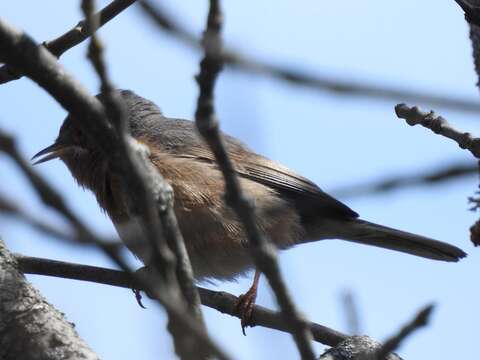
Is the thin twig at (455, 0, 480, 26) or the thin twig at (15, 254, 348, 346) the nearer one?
the thin twig at (455, 0, 480, 26)

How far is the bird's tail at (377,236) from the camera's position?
7.62m

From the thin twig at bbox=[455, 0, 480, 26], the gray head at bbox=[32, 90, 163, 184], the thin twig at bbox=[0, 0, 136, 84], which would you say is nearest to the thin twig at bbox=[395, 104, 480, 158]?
the thin twig at bbox=[455, 0, 480, 26]

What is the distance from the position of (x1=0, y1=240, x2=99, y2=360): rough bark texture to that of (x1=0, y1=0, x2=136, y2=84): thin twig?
1117 mm

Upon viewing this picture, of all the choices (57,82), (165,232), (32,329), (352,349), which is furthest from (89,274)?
(57,82)

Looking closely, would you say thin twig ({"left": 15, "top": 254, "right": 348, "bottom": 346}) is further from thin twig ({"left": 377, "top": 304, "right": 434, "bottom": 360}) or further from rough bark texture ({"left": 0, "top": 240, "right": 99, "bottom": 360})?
thin twig ({"left": 377, "top": 304, "right": 434, "bottom": 360})

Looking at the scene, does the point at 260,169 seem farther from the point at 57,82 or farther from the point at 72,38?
the point at 57,82

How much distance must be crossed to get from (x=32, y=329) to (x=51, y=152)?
13.8 feet

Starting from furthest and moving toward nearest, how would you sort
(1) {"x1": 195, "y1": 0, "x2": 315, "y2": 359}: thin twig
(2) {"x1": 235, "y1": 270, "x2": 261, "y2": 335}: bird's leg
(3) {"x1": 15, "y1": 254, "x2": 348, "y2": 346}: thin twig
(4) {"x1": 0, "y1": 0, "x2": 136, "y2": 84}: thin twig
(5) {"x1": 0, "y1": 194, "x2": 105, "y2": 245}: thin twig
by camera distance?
(2) {"x1": 235, "y1": 270, "x2": 261, "y2": 335}: bird's leg → (3) {"x1": 15, "y1": 254, "x2": 348, "y2": 346}: thin twig → (4) {"x1": 0, "y1": 0, "x2": 136, "y2": 84}: thin twig → (1) {"x1": 195, "y1": 0, "x2": 315, "y2": 359}: thin twig → (5) {"x1": 0, "y1": 194, "x2": 105, "y2": 245}: thin twig

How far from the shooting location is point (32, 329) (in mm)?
3871

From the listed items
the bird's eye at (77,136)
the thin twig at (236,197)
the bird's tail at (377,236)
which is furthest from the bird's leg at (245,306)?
the thin twig at (236,197)

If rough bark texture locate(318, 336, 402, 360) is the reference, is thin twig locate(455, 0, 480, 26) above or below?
above

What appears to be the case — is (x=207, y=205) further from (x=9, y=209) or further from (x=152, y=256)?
(x=9, y=209)

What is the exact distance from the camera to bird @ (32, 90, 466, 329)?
6.54 metres

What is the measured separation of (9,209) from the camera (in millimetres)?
1716
